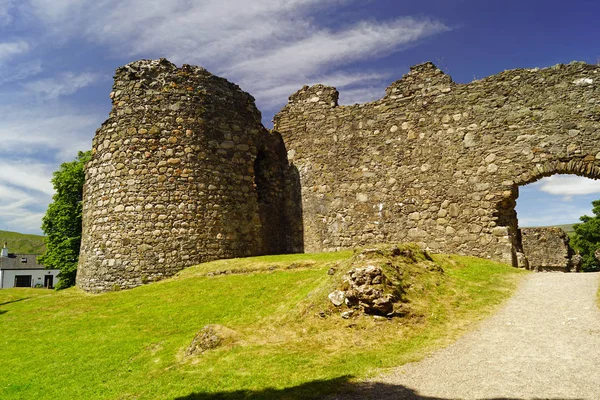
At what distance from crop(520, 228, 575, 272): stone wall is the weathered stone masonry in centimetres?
862

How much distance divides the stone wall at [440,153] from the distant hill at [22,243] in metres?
142

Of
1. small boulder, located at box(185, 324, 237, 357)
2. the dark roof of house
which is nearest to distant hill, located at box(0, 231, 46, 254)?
the dark roof of house

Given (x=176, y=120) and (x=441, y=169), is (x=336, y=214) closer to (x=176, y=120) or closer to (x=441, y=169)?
(x=441, y=169)

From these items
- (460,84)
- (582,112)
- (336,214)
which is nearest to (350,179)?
(336,214)

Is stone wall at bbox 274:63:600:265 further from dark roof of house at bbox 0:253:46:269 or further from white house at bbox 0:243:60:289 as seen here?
dark roof of house at bbox 0:253:46:269

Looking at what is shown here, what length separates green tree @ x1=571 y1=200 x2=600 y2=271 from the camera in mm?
42469

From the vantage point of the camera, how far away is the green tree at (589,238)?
4247cm

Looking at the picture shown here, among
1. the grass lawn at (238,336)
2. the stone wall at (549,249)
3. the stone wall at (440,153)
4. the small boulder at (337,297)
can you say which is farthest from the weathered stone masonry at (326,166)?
the stone wall at (549,249)

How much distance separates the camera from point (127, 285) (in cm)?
1627

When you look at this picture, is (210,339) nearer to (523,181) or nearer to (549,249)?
(523,181)

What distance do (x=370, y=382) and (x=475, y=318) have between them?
377 centimetres

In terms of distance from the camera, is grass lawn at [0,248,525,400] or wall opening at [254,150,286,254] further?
wall opening at [254,150,286,254]

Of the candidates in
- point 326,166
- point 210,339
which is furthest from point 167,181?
point 210,339

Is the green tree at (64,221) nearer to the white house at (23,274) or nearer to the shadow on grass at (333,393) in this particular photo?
the shadow on grass at (333,393)
